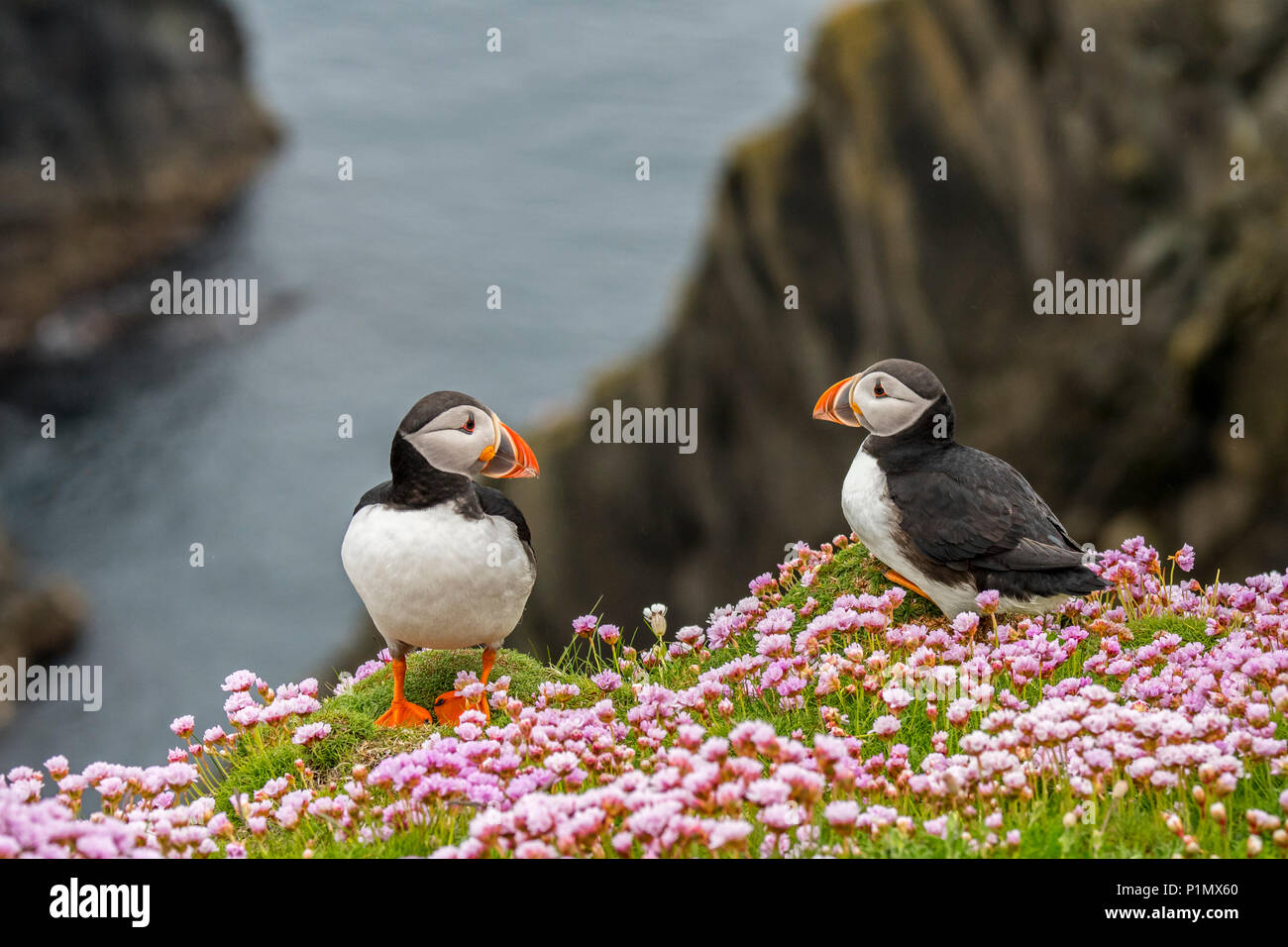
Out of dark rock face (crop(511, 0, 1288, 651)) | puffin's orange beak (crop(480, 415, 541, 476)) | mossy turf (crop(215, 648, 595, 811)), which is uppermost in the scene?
dark rock face (crop(511, 0, 1288, 651))

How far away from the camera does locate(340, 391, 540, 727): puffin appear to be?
Answer: 5.21 metres

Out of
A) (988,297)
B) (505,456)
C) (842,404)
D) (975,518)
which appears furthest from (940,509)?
(988,297)

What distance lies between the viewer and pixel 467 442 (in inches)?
206

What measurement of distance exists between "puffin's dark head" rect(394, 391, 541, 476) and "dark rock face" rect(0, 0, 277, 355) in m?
41.4

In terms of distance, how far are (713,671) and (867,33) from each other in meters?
15.8

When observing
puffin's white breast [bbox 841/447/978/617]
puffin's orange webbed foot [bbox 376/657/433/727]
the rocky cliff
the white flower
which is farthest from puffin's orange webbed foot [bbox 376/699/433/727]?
the rocky cliff

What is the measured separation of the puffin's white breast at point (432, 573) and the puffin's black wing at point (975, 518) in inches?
78.9

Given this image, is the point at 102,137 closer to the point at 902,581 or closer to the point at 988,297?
the point at 988,297

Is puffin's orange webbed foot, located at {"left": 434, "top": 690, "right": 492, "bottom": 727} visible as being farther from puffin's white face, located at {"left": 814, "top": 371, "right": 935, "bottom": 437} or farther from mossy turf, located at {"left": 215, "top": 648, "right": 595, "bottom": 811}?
puffin's white face, located at {"left": 814, "top": 371, "right": 935, "bottom": 437}

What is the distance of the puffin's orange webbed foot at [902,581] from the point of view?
6.25 metres

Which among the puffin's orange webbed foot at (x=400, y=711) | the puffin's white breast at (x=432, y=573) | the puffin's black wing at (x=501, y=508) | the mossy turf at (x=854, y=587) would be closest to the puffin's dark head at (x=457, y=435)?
the puffin's white breast at (x=432, y=573)

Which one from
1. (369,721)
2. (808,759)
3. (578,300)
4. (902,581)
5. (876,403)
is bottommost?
(369,721)

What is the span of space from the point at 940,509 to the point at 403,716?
2856 millimetres

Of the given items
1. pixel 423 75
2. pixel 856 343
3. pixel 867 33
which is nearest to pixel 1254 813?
pixel 856 343
